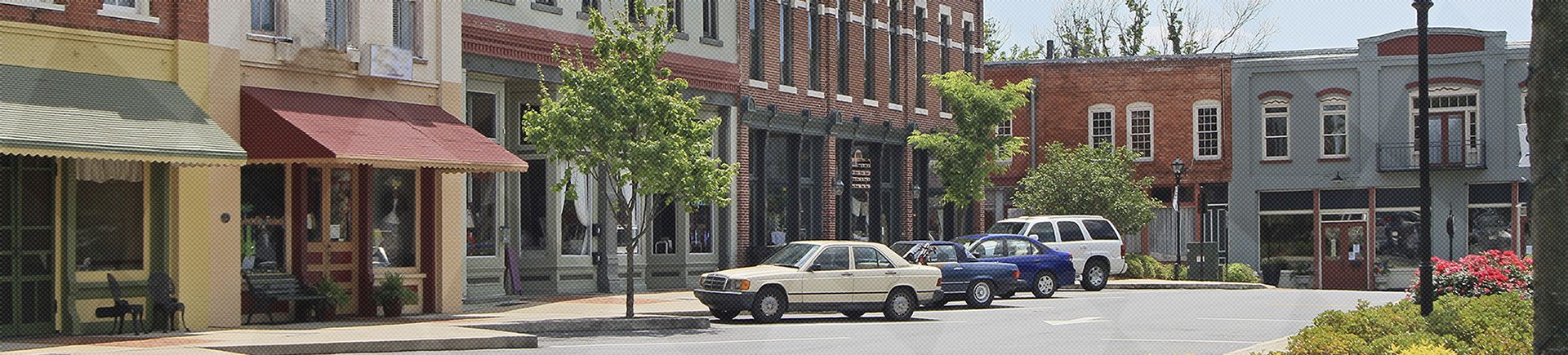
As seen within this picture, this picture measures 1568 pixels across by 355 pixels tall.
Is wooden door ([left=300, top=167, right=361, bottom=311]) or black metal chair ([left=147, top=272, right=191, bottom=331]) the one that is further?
wooden door ([left=300, top=167, right=361, bottom=311])

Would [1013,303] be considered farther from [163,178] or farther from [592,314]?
[163,178]

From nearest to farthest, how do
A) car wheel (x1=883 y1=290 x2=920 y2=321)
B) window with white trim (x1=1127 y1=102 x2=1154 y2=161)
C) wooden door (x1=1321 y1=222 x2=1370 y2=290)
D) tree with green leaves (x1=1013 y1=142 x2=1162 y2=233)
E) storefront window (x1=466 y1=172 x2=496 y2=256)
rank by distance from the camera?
car wheel (x1=883 y1=290 x2=920 y2=321)
storefront window (x1=466 y1=172 x2=496 y2=256)
tree with green leaves (x1=1013 y1=142 x2=1162 y2=233)
wooden door (x1=1321 y1=222 x2=1370 y2=290)
window with white trim (x1=1127 y1=102 x2=1154 y2=161)

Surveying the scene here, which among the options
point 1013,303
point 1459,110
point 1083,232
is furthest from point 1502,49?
point 1013,303

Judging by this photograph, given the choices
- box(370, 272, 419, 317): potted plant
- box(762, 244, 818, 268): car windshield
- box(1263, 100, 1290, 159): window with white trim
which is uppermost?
box(1263, 100, 1290, 159): window with white trim

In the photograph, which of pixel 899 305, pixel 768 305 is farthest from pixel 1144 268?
pixel 768 305

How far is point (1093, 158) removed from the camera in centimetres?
4291

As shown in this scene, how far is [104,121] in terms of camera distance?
55.6 ft

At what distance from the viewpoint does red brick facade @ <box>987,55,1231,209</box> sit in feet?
154

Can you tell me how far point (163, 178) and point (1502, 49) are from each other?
1465 inches

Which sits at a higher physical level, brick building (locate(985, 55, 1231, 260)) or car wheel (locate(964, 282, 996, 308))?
brick building (locate(985, 55, 1231, 260))

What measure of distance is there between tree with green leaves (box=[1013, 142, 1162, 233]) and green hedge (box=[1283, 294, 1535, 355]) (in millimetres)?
23759

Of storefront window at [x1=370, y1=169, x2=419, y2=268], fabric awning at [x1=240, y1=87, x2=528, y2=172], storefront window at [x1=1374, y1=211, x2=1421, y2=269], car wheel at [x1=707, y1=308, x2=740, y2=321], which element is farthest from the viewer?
storefront window at [x1=1374, y1=211, x2=1421, y2=269]

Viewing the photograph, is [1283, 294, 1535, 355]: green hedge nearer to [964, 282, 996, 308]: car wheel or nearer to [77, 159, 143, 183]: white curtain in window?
[964, 282, 996, 308]: car wheel

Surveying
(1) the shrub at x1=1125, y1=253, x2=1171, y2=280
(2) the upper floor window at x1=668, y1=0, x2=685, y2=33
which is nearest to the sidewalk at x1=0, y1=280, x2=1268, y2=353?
(2) the upper floor window at x1=668, y1=0, x2=685, y2=33
